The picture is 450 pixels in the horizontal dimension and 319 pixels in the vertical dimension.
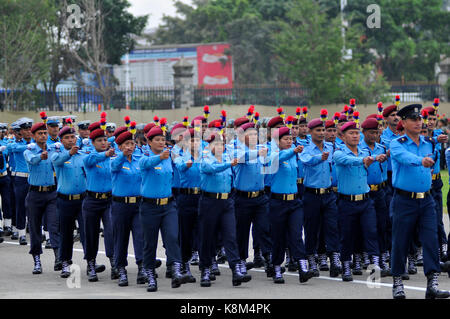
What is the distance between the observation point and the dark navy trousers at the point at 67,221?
1291cm

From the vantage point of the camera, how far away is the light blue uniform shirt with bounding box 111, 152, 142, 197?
39.1ft

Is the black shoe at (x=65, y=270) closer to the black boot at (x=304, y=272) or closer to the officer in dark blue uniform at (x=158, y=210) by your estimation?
the officer in dark blue uniform at (x=158, y=210)

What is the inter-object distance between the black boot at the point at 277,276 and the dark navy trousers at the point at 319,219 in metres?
0.66

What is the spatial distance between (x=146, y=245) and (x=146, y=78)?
47099mm

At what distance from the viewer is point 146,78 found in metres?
58.1

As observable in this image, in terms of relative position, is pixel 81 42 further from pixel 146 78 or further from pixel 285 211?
pixel 285 211

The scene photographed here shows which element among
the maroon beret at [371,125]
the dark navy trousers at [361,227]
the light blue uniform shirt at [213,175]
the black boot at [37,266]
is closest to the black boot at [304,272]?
the dark navy trousers at [361,227]

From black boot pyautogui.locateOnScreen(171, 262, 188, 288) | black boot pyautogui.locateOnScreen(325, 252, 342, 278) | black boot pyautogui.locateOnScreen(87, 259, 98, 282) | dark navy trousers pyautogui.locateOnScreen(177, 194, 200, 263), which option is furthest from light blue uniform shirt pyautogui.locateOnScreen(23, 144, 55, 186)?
black boot pyautogui.locateOnScreen(325, 252, 342, 278)

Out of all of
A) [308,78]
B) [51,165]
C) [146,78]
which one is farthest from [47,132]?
[146,78]

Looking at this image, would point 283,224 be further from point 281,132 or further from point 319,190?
point 281,132

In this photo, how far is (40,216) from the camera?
13.6 metres

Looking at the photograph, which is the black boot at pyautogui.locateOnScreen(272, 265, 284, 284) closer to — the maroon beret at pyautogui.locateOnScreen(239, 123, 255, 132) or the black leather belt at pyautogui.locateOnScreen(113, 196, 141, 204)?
the maroon beret at pyautogui.locateOnScreen(239, 123, 255, 132)

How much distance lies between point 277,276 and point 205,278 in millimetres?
907
